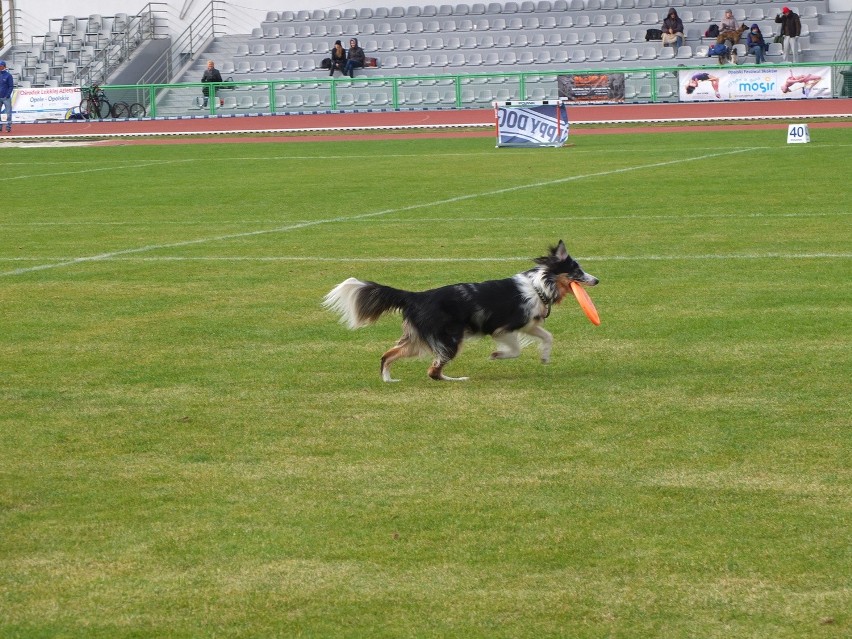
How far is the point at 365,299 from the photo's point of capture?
8.84 m

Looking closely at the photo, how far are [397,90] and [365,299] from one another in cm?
3799

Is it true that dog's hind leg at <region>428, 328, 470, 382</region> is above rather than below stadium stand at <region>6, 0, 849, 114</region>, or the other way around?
below

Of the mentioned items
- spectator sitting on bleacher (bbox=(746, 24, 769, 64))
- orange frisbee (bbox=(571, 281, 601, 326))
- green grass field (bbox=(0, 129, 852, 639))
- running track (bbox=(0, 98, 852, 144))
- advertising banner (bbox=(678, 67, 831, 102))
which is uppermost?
spectator sitting on bleacher (bbox=(746, 24, 769, 64))

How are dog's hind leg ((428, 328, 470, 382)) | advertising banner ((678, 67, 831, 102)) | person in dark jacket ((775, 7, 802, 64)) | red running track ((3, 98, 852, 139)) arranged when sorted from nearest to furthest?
dog's hind leg ((428, 328, 470, 382)), red running track ((3, 98, 852, 139)), advertising banner ((678, 67, 831, 102)), person in dark jacket ((775, 7, 802, 64))

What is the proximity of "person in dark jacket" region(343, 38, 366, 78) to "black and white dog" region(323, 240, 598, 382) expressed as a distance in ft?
138

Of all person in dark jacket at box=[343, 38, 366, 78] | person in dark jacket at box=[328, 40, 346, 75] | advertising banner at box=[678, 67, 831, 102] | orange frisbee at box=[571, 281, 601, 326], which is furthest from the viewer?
person in dark jacket at box=[343, 38, 366, 78]

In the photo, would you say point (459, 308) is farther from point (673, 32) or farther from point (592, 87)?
point (673, 32)

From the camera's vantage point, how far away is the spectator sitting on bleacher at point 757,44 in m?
45.4

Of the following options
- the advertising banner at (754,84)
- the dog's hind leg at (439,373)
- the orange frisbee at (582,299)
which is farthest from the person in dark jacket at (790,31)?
the dog's hind leg at (439,373)

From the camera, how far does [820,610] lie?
15.8 feet

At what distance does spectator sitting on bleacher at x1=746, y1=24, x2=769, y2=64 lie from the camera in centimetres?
4544

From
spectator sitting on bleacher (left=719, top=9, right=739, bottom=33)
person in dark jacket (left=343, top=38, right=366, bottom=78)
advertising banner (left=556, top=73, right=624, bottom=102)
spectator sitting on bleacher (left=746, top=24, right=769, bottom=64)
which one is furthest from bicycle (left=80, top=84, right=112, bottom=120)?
spectator sitting on bleacher (left=746, top=24, right=769, bottom=64)

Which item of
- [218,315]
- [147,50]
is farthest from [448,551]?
[147,50]

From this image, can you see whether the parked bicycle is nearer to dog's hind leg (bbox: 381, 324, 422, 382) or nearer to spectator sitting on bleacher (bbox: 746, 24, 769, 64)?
spectator sitting on bleacher (bbox: 746, 24, 769, 64)
